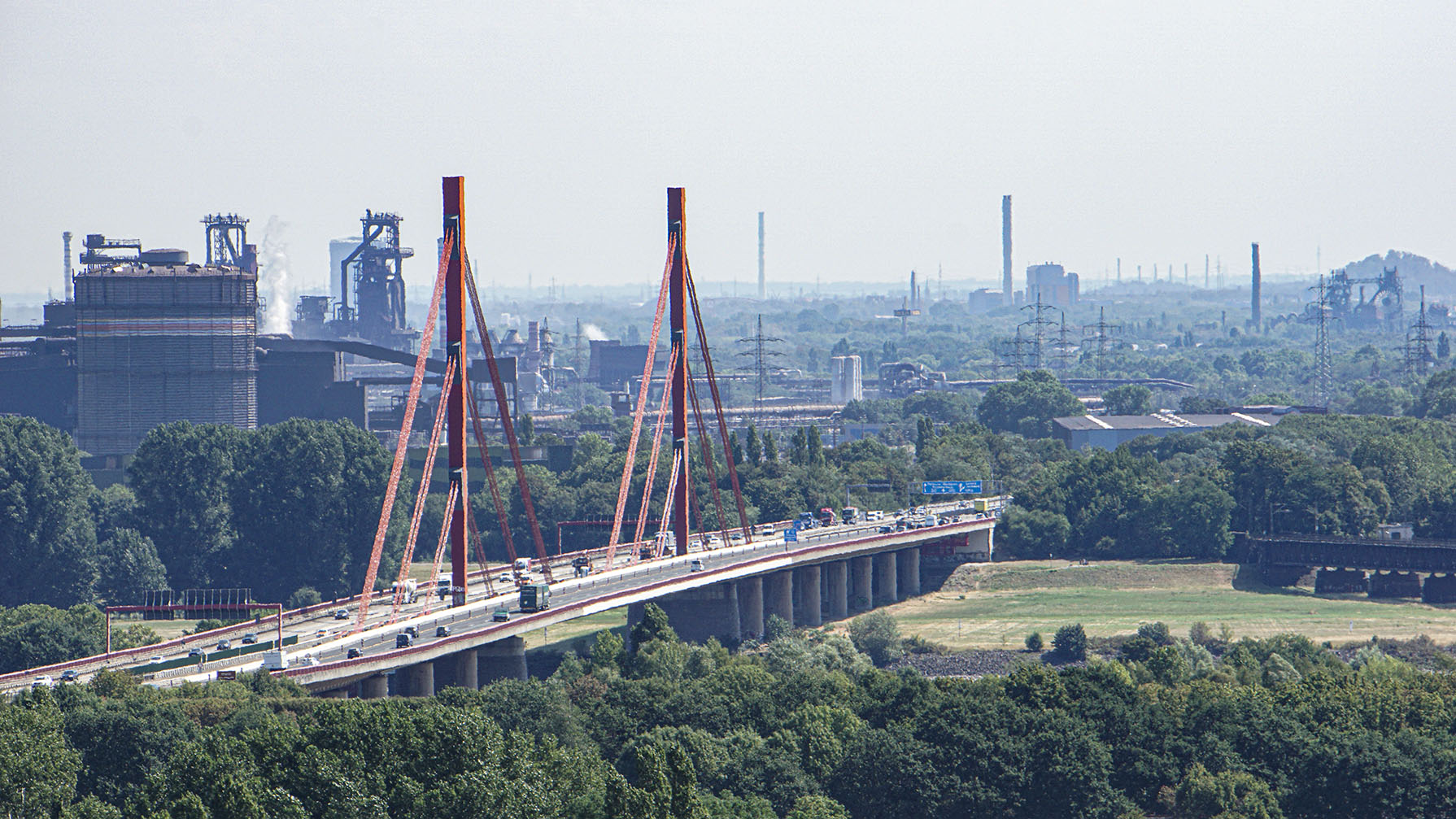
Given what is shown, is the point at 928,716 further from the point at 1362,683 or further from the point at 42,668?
the point at 42,668

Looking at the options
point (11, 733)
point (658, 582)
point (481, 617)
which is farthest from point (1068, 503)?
point (11, 733)

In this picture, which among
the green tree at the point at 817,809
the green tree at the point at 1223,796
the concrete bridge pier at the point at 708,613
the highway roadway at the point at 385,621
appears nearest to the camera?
the green tree at the point at 817,809

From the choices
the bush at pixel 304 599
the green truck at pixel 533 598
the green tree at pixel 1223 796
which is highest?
the green truck at pixel 533 598

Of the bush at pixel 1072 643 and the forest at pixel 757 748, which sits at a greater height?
the forest at pixel 757 748

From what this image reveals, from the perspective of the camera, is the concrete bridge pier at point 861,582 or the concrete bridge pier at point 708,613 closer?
the concrete bridge pier at point 708,613

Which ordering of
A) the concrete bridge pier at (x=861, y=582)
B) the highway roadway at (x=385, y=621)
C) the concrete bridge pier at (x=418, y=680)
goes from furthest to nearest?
the concrete bridge pier at (x=861, y=582) → the concrete bridge pier at (x=418, y=680) → the highway roadway at (x=385, y=621)

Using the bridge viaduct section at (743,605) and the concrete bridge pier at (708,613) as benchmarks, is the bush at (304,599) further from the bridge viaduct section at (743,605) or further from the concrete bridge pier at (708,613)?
the concrete bridge pier at (708,613)

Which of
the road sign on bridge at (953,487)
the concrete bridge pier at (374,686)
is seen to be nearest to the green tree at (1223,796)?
the concrete bridge pier at (374,686)
